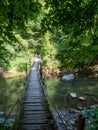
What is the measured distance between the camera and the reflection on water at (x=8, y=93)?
15.8 metres

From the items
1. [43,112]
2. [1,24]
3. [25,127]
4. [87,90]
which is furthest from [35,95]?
[87,90]

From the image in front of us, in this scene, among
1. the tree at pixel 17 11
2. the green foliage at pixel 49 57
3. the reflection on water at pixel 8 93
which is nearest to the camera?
the tree at pixel 17 11

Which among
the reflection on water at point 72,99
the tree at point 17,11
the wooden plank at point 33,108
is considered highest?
the tree at point 17,11

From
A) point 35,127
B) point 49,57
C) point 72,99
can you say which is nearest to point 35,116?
point 35,127

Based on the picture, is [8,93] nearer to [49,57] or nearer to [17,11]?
[49,57]

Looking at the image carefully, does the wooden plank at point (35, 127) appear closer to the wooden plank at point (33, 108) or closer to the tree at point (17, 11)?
the wooden plank at point (33, 108)

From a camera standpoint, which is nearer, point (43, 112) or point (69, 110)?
point (43, 112)

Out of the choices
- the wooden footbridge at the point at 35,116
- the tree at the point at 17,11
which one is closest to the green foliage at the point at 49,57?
the wooden footbridge at the point at 35,116

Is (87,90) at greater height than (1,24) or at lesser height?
lesser

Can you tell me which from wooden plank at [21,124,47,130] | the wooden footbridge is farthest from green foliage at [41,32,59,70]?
wooden plank at [21,124,47,130]

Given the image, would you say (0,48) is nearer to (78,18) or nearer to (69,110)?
(78,18)

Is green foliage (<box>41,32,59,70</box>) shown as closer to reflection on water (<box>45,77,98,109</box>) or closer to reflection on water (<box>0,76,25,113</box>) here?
reflection on water (<box>0,76,25,113</box>)

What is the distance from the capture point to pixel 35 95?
11.7 metres

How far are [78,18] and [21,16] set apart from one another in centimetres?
150
